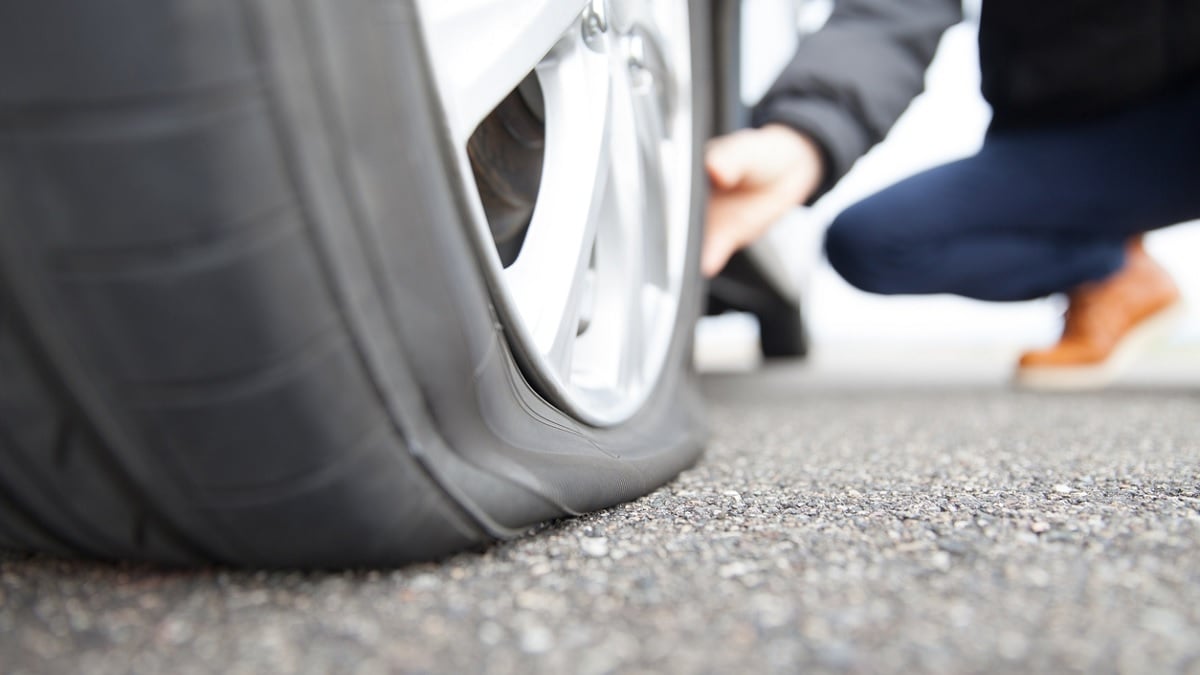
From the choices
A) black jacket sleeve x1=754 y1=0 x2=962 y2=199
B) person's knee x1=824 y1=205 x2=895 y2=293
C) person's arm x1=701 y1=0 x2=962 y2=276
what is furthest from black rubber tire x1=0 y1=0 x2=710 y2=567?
person's knee x1=824 y1=205 x2=895 y2=293

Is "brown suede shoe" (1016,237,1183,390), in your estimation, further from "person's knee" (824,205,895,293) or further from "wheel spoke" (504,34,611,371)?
"wheel spoke" (504,34,611,371)

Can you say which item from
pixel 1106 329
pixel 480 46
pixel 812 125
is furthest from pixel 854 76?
pixel 1106 329

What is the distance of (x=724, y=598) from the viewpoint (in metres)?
0.48

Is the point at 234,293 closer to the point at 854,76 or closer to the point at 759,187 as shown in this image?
the point at 759,187

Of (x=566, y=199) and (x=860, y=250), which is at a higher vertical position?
(x=566, y=199)

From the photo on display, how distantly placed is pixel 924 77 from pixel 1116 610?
45.6 inches

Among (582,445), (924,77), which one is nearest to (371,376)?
(582,445)

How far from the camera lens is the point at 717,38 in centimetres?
121

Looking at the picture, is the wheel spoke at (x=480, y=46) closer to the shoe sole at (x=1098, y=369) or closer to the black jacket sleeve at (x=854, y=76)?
the black jacket sleeve at (x=854, y=76)

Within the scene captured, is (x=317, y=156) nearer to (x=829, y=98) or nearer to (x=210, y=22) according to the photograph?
(x=210, y=22)

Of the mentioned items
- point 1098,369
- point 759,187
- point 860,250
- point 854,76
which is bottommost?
point 1098,369

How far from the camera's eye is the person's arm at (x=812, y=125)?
4.01 ft

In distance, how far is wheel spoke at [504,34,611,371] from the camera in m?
0.70

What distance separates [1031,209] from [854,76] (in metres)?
0.69
